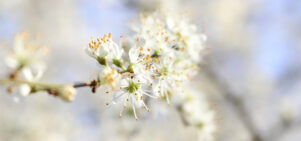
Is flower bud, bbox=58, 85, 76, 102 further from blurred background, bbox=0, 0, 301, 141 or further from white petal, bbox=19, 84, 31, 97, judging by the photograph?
blurred background, bbox=0, 0, 301, 141

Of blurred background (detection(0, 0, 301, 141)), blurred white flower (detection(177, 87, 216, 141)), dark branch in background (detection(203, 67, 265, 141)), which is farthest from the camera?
blurred background (detection(0, 0, 301, 141))

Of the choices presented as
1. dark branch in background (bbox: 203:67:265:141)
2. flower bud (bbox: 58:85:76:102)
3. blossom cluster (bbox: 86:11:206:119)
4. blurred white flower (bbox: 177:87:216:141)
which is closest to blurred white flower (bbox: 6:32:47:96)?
flower bud (bbox: 58:85:76:102)

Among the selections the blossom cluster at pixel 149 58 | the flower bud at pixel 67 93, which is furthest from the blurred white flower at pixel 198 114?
the flower bud at pixel 67 93

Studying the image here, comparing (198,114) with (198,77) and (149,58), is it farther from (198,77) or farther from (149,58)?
(198,77)

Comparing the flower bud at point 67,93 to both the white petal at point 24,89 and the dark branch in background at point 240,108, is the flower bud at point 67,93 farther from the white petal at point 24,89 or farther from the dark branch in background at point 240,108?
the dark branch in background at point 240,108

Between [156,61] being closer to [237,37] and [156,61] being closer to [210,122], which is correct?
[210,122]

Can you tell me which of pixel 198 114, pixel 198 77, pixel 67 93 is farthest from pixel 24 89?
pixel 198 77
